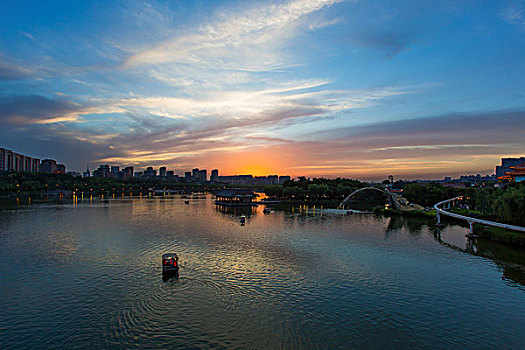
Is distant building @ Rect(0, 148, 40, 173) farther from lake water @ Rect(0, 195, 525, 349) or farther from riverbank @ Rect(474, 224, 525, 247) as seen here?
riverbank @ Rect(474, 224, 525, 247)

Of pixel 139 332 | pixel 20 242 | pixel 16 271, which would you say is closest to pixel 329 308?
pixel 139 332

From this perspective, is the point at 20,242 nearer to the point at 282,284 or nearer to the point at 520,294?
the point at 282,284

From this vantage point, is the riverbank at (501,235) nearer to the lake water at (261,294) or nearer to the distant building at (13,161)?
the lake water at (261,294)

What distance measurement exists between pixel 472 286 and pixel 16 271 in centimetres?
3011

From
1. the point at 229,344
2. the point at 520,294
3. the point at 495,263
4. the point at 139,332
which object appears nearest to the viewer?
the point at 229,344

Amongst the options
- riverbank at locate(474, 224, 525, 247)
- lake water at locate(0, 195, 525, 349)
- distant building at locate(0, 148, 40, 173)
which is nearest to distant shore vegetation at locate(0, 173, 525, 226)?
riverbank at locate(474, 224, 525, 247)

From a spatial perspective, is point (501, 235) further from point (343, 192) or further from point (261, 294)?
point (343, 192)

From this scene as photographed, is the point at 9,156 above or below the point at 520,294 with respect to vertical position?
above

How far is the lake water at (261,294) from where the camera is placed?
12648mm

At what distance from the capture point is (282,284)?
60.3 feet

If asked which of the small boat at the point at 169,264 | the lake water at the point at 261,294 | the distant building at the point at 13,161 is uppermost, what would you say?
the distant building at the point at 13,161

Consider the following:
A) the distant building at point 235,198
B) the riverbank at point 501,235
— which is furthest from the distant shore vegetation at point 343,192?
the distant building at point 235,198

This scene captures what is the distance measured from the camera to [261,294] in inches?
660

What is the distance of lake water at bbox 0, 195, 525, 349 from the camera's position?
12.6 meters
